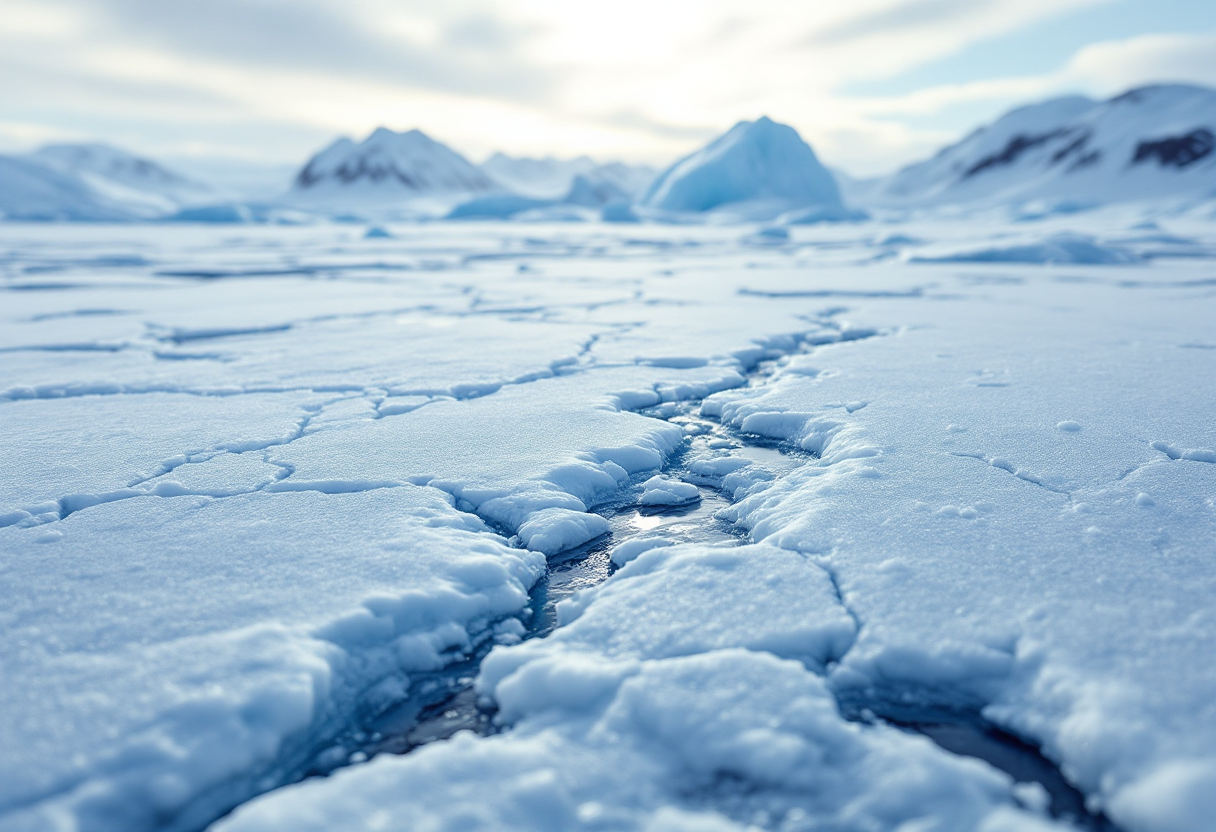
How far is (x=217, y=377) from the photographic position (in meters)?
4.07

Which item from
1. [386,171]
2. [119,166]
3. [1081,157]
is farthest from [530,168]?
[1081,157]

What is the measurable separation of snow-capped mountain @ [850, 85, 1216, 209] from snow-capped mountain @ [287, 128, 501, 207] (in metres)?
38.9

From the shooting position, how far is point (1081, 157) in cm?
4056

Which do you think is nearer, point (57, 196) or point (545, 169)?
point (57, 196)

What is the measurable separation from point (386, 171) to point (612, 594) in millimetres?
75378

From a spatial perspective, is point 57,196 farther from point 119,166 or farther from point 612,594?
point 119,166

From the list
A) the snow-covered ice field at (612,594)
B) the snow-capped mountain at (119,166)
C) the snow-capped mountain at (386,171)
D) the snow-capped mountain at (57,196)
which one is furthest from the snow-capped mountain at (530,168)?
the snow-covered ice field at (612,594)

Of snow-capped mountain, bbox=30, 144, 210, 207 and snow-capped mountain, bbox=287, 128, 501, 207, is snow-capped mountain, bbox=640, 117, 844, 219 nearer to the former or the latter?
snow-capped mountain, bbox=287, 128, 501, 207

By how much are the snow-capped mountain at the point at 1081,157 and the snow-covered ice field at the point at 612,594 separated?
32359 millimetres

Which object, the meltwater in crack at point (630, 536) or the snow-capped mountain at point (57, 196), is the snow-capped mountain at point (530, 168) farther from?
the meltwater in crack at point (630, 536)

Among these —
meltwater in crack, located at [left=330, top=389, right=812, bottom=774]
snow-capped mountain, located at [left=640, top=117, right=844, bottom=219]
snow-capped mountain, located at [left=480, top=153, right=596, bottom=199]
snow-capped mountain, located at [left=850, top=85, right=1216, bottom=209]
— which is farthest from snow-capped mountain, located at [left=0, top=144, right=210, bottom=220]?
snow-capped mountain, located at [left=480, top=153, right=596, bottom=199]

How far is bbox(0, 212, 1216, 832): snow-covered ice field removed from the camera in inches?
49.6

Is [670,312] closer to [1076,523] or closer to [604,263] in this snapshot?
[1076,523]

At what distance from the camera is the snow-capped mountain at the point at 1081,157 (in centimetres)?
3500
